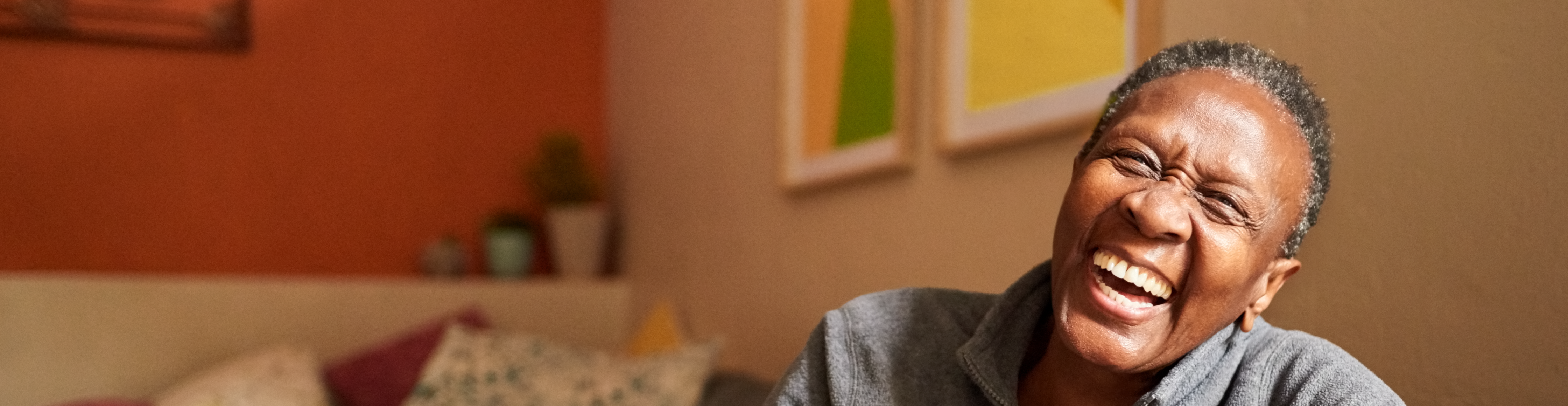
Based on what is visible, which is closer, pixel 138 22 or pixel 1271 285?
pixel 1271 285

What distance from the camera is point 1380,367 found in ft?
4.31

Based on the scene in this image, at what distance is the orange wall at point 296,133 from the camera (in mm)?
Answer: 3275

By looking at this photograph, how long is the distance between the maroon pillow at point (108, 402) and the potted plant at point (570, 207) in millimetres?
1159

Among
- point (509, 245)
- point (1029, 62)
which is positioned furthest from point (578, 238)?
point (1029, 62)

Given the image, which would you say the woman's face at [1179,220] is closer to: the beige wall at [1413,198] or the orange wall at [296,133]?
the beige wall at [1413,198]

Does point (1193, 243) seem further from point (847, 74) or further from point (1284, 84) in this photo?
point (847, 74)

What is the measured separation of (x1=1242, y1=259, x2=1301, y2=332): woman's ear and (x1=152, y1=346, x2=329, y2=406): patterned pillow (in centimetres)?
226

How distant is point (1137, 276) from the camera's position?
40.0 inches

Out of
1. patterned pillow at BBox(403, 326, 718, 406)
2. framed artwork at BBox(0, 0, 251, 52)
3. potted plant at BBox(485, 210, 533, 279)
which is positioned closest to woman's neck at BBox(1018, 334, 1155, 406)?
patterned pillow at BBox(403, 326, 718, 406)

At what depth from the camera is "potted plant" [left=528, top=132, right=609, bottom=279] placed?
11.7ft

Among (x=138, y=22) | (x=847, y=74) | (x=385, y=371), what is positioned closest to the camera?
(x=847, y=74)

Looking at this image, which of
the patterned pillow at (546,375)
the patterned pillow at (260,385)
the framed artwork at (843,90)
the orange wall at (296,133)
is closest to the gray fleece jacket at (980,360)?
the framed artwork at (843,90)

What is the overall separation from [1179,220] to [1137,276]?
6cm

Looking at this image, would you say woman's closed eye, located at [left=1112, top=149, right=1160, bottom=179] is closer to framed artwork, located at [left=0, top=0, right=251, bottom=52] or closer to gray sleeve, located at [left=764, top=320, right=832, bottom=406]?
gray sleeve, located at [left=764, top=320, right=832, bottom=406]
